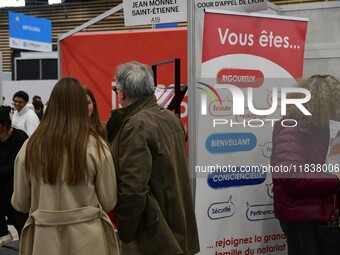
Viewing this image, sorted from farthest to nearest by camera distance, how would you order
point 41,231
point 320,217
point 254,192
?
point 254,192
point 320,217
point 41,231

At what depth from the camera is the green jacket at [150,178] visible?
6.66ft

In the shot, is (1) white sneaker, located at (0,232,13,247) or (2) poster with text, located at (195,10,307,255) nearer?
(2) poster with text, located at (195,10,307,255)

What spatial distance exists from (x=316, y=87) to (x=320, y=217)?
2.21 feet

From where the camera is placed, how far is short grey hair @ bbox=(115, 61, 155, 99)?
2.13m

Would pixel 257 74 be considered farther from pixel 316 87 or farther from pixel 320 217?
pixel 320 217

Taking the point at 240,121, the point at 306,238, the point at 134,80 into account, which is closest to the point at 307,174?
the point at 306,238

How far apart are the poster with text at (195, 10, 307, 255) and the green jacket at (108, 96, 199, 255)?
703mm

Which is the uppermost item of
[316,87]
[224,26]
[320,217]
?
[224,26]

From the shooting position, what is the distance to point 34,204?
209 cm

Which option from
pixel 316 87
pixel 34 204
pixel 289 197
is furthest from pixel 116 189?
pixel 316 87

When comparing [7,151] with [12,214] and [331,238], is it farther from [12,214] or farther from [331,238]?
[331,238]

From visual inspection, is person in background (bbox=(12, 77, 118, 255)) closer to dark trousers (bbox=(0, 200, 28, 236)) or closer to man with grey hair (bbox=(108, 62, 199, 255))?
man with grey hair (bbox=(108, 62, 199, 255))

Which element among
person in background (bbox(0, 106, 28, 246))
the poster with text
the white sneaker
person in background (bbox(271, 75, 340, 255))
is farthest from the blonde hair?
the white sneaker

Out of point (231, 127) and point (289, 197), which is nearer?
point (289, 197)
